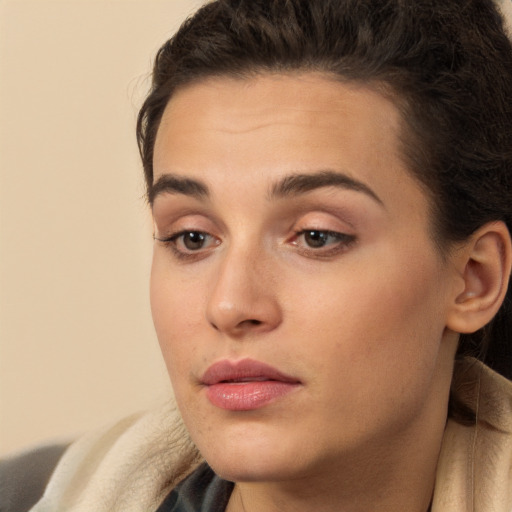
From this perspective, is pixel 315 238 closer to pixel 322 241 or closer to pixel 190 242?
pixel 322 241

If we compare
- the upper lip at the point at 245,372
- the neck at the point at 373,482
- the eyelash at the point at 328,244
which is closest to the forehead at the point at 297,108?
the eyelash at the point at 328,244

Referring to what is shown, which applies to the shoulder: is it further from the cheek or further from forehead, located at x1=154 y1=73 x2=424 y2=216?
forehead, located at x1=154 y1=73 x2=424 y2=216

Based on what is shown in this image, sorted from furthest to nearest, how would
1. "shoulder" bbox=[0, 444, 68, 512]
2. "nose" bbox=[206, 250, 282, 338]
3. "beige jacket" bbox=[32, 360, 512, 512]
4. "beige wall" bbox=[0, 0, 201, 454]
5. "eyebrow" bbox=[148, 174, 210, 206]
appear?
"beige wall" bbox=[0, 0, 201, 454]
"shoulder" bbox=[0, 444, 68, 512]
"beige jacket" bbox=[32, 360, 512, 512]
"eyebrow" bbox=[148, 174, 210, 206]
"nose" bbox=[206, 250, 282, 338]

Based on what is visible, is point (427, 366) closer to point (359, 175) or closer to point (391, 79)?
point (359, 175)

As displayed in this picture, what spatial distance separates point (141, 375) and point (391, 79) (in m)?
1.12

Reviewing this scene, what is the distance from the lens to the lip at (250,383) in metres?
1.58

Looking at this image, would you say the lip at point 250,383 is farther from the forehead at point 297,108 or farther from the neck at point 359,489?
the forehead at point 297,108

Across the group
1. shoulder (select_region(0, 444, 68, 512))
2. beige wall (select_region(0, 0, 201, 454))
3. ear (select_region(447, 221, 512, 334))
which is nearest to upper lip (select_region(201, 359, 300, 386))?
ear (select_region(447, 221, 512, 334))

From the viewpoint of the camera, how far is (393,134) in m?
1.67

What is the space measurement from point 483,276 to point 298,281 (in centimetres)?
34

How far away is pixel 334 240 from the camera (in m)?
1.63

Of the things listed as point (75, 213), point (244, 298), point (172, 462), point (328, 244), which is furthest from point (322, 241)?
point (75, 213)

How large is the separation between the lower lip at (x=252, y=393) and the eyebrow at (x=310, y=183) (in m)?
0.27

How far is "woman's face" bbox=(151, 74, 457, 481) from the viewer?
62.3 inches
